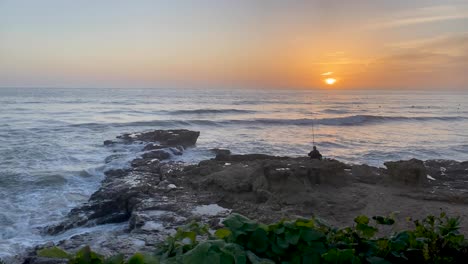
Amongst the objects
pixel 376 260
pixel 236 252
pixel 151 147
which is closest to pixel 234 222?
pixel 236 252

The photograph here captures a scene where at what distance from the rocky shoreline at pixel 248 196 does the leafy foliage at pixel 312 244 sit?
3987 mm

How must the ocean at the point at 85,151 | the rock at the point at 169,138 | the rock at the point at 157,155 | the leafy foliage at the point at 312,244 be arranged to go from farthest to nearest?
the rock at the point at 169,138
the rock at the point at 157,155
the ocean at the point at 85,151
the leafy foliage at the point at 312,244

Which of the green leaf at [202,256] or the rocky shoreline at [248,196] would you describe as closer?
the green leaf at [202,256]

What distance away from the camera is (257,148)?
1834cm

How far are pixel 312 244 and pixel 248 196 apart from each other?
6794 mm

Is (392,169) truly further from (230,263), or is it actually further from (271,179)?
(230,263)

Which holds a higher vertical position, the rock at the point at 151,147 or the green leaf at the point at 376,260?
the green leaf at the point at 376,260

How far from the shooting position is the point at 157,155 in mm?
14203

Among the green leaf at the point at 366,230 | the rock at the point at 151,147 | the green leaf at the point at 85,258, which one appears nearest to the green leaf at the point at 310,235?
the green leaf at the point at 366,230

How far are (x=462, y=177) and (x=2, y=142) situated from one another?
1896 cm

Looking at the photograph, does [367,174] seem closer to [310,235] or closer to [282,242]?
[310,235]

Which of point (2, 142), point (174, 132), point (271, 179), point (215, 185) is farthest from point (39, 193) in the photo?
point (2, 142)

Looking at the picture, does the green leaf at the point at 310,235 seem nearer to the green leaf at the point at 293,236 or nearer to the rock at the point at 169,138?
the green leaf at the point at 293,236

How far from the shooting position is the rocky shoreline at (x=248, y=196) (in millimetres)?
7215
